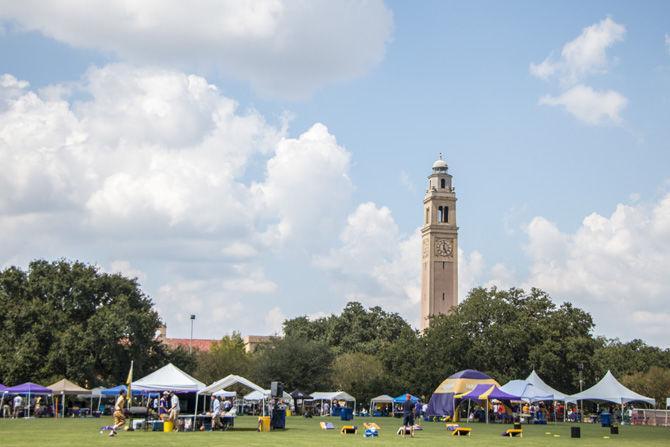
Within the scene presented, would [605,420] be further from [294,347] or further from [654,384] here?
[654,384]

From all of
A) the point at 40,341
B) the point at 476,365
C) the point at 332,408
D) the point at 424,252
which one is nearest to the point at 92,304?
the point at 40,341

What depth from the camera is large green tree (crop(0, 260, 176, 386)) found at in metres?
61.5

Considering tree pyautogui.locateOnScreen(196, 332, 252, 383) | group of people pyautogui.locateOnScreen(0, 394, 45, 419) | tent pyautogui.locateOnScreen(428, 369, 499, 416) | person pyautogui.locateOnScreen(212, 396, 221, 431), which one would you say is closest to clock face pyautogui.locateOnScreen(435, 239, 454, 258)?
tree pyautogui.locateOnScreen(196, 332, 252, 383)

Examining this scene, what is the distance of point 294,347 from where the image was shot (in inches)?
3273

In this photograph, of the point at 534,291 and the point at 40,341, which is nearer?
the point at 40,341

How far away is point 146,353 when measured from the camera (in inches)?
2633

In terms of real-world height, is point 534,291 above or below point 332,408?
above

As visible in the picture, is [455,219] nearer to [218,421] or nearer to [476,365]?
[476,365]

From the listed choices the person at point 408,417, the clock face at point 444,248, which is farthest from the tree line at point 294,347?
the clock face at point 444,248

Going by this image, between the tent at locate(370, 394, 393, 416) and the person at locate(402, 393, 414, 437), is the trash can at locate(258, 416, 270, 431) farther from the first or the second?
the tent at locate(370, 394, 393, 416)

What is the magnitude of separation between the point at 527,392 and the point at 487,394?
3478 mm

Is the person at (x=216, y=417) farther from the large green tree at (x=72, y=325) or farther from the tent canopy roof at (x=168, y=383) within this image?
the large green tree at (x=72, y=325)

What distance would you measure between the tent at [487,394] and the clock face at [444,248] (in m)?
80.6

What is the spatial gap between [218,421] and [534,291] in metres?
44.7
